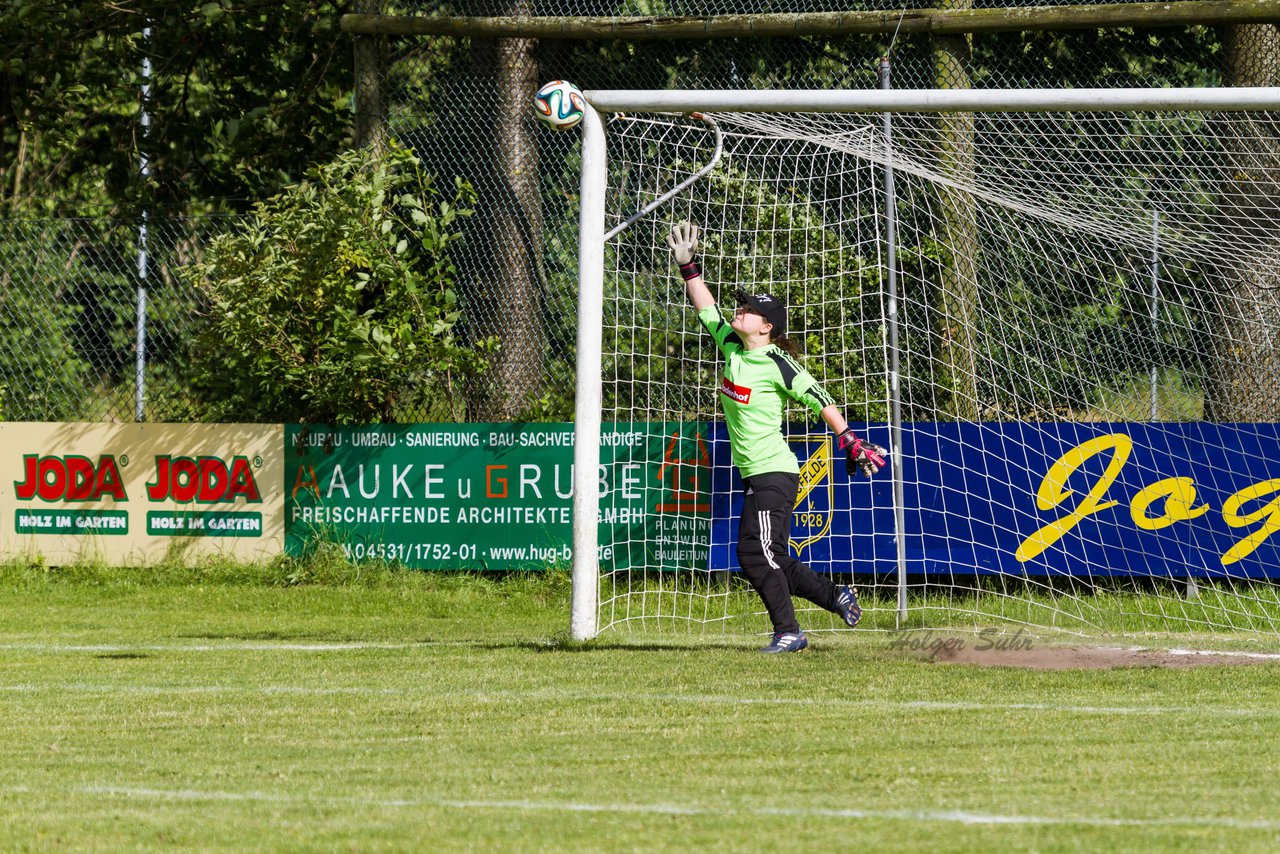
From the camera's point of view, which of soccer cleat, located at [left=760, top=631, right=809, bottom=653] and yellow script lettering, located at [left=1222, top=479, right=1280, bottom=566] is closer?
soccer cleat, located at [left=760, top=631, right=809, bottom=653]

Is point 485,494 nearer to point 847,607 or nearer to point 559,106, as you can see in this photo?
point 559,106

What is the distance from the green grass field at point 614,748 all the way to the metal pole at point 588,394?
0.34 meters

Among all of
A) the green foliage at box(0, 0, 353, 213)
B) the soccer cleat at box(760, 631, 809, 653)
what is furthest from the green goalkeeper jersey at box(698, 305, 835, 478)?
the green foliage at box(0, 0, 353, 213)

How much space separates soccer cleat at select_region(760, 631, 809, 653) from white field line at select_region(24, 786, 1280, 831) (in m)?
3.93

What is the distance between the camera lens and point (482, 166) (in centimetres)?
1327

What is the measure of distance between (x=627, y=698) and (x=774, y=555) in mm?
1945

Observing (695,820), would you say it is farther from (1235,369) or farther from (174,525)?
(174,525)

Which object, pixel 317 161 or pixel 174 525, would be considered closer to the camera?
pixel 174 525

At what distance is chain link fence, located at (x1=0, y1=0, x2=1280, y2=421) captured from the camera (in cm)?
1226

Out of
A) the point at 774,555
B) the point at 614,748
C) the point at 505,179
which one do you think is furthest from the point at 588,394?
the point at 505,179

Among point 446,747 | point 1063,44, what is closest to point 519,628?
point 446,747

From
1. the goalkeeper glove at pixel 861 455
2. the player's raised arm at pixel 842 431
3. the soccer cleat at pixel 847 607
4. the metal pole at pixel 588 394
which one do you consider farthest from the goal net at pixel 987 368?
the goalkeeper glove at pixel 861 455

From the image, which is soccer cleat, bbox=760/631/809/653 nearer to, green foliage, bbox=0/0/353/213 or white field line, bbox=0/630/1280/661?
white field line, bbox=0/630/1280/661

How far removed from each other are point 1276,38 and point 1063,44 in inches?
63.2
